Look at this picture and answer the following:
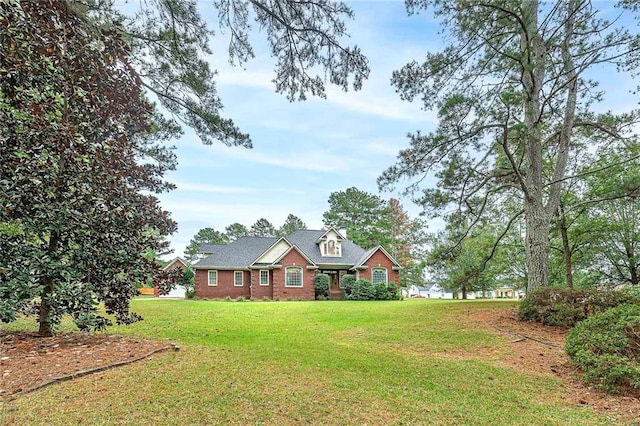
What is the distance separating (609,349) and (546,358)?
134 cm

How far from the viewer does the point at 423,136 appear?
10727 mm

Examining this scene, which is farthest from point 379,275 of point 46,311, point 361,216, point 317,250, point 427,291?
point 427,291

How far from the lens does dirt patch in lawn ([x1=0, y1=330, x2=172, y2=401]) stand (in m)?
4.41

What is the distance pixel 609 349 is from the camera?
4961mm

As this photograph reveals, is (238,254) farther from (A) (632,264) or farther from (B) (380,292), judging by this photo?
(A) (632,264)

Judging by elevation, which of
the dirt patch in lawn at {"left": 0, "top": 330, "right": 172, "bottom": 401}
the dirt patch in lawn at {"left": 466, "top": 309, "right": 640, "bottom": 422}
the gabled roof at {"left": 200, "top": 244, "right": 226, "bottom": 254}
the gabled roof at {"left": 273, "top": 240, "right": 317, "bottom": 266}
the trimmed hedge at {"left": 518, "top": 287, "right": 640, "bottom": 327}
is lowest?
the dirt patch in lawn at {"left": 466, "top": 309, "right": 640, "bottom": 422}

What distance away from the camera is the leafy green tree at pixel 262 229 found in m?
58.5

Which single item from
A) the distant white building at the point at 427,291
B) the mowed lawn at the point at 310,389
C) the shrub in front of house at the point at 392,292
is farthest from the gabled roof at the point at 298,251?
the distant white building at the point at 427,291

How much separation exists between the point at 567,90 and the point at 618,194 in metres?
3.63

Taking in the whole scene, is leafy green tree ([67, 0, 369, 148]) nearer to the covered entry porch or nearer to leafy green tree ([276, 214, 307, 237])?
the covered entry porch

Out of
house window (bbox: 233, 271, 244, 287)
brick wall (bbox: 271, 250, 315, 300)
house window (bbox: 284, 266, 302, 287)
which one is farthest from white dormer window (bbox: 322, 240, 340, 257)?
house window (bbox: 233, 271, 244, 287)

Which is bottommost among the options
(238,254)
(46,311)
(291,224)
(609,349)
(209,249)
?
(609,349)

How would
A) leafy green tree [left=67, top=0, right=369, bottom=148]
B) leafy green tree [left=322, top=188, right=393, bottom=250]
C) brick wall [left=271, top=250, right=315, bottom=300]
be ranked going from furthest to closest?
1. leafy green tree [left=322, top=188, right=393, bottom=250]
2. brick wall [left=271, top=250, right=315, bottom=300]
3. leafy green tree [left=67, top=0, right=369, bottom=148]

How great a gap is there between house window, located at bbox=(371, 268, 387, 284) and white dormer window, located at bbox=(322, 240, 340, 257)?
9.84 feet
